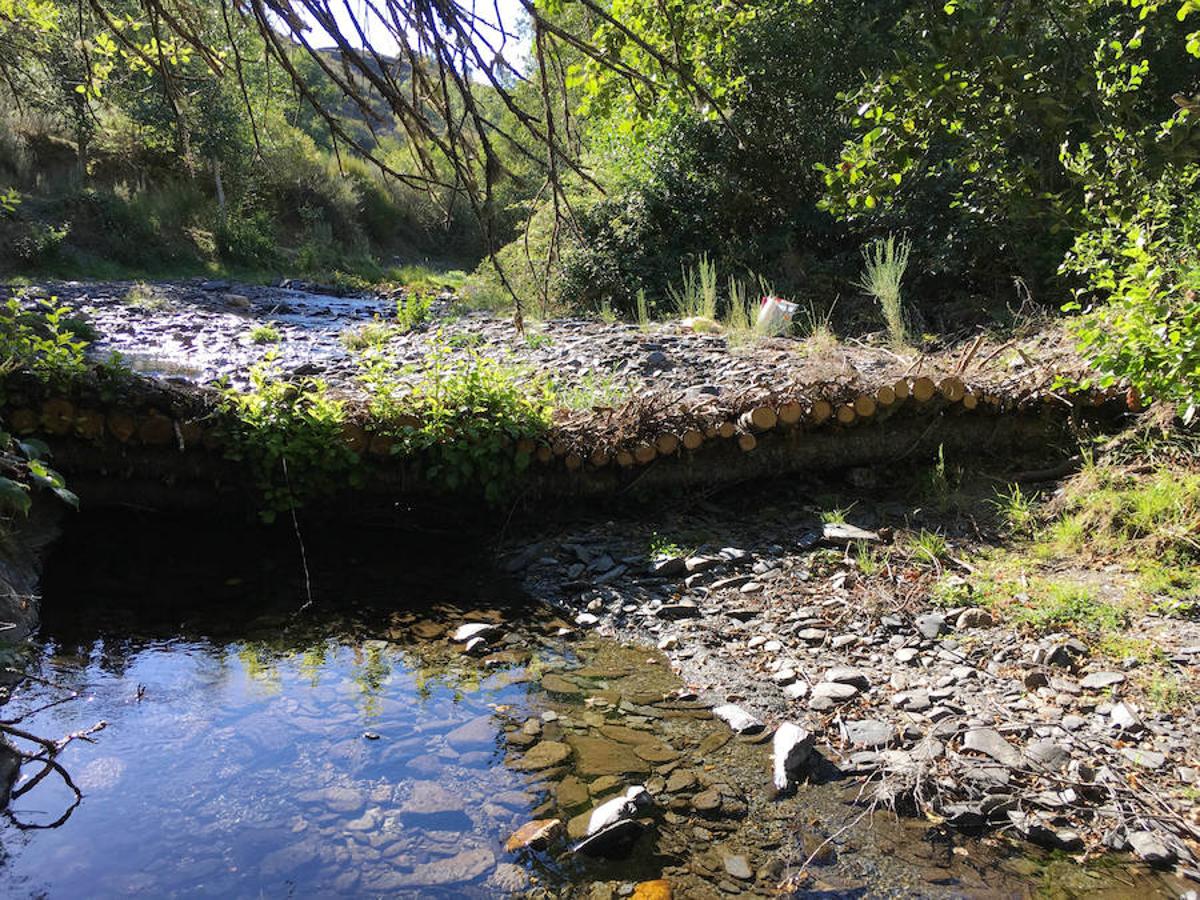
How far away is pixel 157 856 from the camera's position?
8.21 ft

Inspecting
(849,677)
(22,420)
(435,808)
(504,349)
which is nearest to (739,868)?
(435,808)

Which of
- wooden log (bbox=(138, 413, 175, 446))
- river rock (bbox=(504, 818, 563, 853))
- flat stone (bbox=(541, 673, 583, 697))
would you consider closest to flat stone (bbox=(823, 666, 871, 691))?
flat stone (bbox=(541, 673, 583, 697))

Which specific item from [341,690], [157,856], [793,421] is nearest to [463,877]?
[157,856]

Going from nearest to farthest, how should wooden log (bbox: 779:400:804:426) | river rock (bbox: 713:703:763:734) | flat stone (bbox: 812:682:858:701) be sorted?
river rock (bbox: 713:703:763:734)
flat stone (bbox: 812:682:858:701)
wooden log (bbox: 779:400:804:426)

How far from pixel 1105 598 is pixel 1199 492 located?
3.07ft

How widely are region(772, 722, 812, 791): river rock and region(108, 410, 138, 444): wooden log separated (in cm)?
407

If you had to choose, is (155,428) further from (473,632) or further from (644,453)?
(644,453)

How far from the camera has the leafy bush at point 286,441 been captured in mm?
4906

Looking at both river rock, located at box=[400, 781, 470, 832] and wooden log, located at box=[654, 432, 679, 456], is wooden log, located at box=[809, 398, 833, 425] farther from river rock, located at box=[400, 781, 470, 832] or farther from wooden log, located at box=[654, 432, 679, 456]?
river rock, located at box=[400, 781, 470, 832]

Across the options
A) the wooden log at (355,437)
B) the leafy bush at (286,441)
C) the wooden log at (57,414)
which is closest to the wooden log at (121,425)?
the wooden log at (57,414)

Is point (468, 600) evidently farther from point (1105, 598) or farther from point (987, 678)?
point (1105, 598)

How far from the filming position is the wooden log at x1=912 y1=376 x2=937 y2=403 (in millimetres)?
5508

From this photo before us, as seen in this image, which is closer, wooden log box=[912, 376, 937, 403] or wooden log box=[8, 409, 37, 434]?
wooden log box=[8, 409, 37, 434]

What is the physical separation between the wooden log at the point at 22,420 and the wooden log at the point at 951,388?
5.61m
